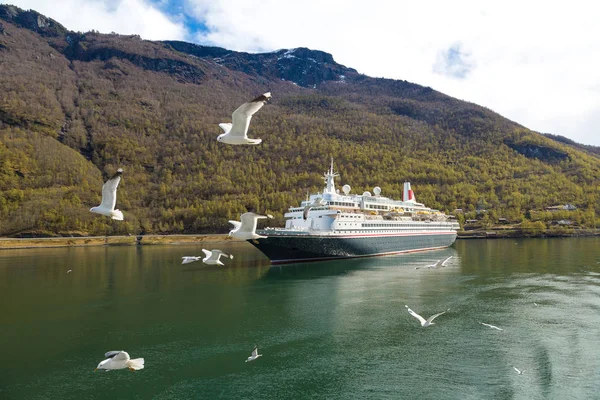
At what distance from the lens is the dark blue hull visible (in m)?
42.0

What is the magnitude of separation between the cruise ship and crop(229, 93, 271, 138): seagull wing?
77.9 ft

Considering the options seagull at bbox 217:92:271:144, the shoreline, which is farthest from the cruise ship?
the shoreline

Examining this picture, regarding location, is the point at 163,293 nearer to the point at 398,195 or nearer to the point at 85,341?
the point at 85,341

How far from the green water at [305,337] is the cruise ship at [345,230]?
8323mm

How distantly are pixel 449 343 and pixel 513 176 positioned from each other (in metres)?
137

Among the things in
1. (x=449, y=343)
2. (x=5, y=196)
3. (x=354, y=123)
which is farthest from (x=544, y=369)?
(x=354, y=123)

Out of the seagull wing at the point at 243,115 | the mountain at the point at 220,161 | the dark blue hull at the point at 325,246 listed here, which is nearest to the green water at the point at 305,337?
the dark blue hull at the point at 325,246

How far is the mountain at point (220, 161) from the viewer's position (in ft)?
348

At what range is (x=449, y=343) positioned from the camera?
1777cm

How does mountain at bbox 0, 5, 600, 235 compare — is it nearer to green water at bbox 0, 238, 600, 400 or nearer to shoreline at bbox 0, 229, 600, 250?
shoreline at bbox 0, 229, 600, 250

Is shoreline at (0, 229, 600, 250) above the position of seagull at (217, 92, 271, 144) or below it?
below

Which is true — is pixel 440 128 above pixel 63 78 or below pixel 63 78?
below

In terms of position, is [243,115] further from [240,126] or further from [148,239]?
[148,239]

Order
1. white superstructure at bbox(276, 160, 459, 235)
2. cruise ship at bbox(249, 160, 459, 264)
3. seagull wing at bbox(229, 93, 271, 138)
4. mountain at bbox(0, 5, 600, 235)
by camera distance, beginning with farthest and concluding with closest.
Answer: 1. mountain at bbox(0, 5, 600, 235)
2. white superstructure at bbox(276, 160, 459, 235)
3. cruise ship at bbox(249, 160, 459, 264)
4. seagull wing at bbox(229, 93, 271, 138)
